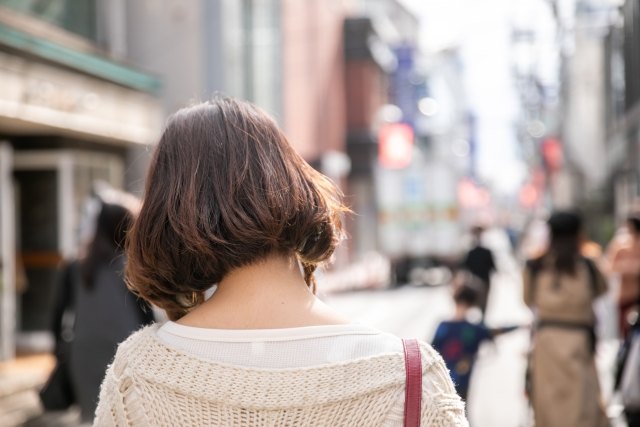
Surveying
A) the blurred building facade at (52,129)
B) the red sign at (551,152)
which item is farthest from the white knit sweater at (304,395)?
the red sign at (551,152)

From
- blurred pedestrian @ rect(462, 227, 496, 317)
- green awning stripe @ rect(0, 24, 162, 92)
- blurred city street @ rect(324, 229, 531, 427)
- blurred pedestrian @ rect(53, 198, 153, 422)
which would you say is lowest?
blurred city street @ rect(324, 229, 531, 427)

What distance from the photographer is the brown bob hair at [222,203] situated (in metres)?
1.50

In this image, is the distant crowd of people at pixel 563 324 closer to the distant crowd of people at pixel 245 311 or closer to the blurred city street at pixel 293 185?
the blurred city street at pixel 293 185

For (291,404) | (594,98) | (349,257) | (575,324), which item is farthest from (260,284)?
(594,98)

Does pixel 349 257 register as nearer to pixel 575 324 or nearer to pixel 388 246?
pixel 388 246

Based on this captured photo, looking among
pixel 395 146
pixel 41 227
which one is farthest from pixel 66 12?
pixel 395 146

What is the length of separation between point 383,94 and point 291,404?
37132 millimetres

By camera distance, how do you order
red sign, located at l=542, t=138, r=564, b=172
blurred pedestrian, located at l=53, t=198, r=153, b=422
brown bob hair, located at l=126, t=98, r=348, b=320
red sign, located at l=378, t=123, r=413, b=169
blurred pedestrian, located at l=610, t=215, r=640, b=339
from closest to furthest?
brown bob hair, located at l=126, t=98, r=348, b=320
blurred pedestrian, located at l=53, t=198, r=153, b=422
blurred pedestrian, located at l=610, t=215, r=640, b=339
red sign, located at l=378, t=123, r=413, b=169
red sign, located at l=542, t=138, r=564, b=172

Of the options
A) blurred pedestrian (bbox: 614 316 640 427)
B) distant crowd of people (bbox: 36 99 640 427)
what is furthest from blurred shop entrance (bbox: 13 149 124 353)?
distant crowd of people (bbox: 36 99 640 427)

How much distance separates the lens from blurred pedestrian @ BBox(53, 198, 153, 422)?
4.35 meters

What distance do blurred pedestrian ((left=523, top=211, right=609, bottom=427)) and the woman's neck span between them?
472 cm

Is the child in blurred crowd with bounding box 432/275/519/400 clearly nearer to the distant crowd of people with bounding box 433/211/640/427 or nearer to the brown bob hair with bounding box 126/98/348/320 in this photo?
the distant crowd of people with bounding box 433/211/640/427

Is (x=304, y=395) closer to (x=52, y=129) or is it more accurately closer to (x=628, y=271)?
→ (x=628, y=271)

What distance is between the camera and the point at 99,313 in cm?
438
